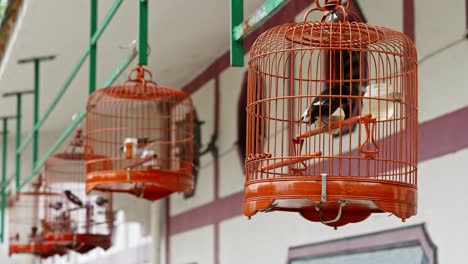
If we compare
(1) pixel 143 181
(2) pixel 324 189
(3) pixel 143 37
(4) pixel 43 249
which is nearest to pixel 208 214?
(4) pixel 43 249

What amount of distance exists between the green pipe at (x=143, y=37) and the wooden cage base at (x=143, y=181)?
0.78 m

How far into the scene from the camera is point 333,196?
144 inches

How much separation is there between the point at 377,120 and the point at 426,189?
5.17 feet

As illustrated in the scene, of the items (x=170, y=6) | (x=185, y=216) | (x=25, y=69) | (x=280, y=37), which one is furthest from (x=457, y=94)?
(x=25, y=69)

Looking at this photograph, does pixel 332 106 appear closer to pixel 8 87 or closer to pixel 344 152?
pixel 344 152

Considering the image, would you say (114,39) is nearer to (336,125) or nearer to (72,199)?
(72,199)

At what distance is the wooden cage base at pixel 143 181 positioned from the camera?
19.7 ft

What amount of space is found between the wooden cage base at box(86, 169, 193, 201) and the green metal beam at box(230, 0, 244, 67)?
1845 millimetres

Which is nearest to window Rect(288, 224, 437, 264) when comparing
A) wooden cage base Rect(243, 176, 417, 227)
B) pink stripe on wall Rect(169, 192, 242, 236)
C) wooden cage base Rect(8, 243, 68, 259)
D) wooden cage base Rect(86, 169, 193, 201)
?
wooden cage base Rect(86, 169, 193, 201)

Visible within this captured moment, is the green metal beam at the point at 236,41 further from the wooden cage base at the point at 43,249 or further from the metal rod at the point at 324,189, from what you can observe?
the wooden cage base at the point at 43,249

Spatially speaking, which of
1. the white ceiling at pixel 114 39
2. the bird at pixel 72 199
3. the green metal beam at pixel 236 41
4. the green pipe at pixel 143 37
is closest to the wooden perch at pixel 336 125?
the green metal beam at pixel 236 41

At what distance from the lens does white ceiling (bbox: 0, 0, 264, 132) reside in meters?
7.96

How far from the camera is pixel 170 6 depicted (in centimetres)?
781

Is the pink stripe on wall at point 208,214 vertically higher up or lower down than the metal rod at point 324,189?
higher up
